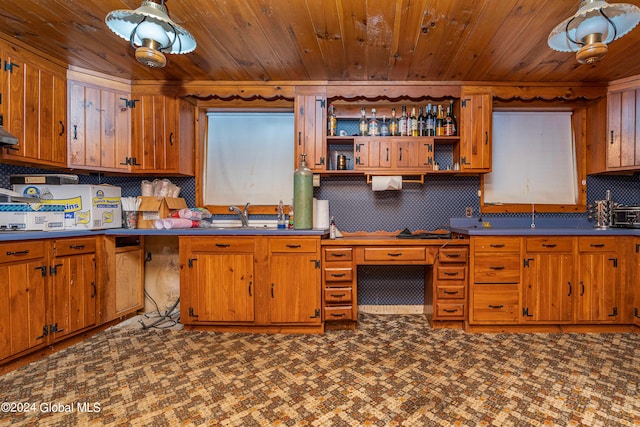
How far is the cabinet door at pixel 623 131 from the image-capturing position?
2814 mm

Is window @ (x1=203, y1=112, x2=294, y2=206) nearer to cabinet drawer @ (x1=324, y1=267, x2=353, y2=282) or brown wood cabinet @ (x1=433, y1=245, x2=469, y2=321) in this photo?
cabinet drawer @ (x1=324, y1=267, x2=353, y2=282)

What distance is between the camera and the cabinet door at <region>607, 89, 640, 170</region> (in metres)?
2.81

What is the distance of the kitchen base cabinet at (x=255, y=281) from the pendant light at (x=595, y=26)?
87.3 inches

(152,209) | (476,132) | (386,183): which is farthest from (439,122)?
(152,209)

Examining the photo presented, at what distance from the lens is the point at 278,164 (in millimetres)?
3350

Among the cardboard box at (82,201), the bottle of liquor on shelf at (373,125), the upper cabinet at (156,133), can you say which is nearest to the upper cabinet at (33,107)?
the cardboard box at (82,201)

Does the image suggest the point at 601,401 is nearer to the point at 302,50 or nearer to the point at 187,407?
the point at 187,407

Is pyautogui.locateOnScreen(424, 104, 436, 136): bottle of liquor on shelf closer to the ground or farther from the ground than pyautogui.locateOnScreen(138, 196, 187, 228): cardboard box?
farther from the ground

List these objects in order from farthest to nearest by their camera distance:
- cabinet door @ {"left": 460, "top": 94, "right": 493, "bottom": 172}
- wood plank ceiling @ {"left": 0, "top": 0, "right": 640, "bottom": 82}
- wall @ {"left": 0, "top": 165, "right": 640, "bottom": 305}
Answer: wall @ {"left": 0, "top": 165, "right": 640, "bottom": 305} → cabinet door @ {"left": 460, "top": 94, "right": 493, "bottom": 172} → wood plank ceiling @ {"left": 0, "top": 0, "right": 640, "bottom": 82}

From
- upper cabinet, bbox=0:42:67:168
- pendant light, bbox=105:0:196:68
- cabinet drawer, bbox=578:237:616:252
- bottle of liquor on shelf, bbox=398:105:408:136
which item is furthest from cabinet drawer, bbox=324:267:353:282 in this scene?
upper cabinet, bbox=0:42:67:168

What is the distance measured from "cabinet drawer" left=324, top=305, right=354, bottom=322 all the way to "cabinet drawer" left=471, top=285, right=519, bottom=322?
115cm

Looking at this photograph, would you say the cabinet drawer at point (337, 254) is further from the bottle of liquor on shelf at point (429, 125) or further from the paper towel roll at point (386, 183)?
the bottle of liquor on shelf at point (429, 125)

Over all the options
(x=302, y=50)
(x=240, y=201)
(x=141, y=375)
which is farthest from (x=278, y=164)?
(x=141, y=375)

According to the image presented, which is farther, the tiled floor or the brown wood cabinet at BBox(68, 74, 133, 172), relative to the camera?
the brown wood cabinet at BBox(68, 74, 133, 172)
